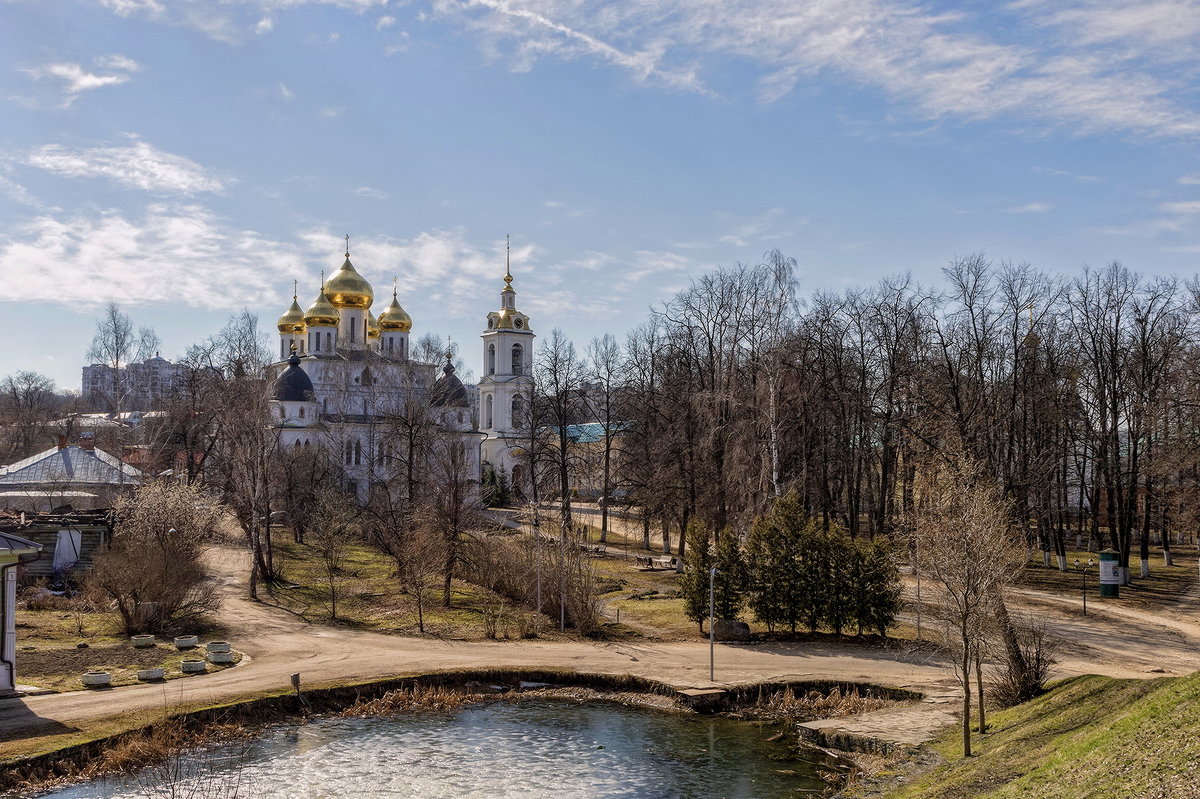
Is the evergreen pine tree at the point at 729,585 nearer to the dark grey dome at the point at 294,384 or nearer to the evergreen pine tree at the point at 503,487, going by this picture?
the evergreen pine tree at the point at 503,487

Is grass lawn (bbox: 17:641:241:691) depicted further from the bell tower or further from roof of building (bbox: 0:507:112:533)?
the bell tower

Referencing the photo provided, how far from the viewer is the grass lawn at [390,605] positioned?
30.1 meters

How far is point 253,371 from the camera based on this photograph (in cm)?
5562

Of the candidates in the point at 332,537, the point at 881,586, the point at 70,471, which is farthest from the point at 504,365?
the point at 881,586

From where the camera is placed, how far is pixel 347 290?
236 feet

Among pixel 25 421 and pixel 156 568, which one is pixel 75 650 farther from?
pixel 25 421

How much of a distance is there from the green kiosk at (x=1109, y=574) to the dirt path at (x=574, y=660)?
3.05 metres

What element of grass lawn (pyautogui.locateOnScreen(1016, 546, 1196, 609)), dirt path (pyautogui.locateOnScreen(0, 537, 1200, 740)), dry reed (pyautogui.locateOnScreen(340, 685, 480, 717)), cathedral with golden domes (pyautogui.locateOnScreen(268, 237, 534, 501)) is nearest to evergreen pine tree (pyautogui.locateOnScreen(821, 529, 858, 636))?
dirt path (pyautogui.locateOnScreen(0, 537, 1200, 740))

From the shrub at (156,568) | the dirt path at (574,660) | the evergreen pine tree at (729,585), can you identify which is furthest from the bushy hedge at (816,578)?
the shrub at (156,568)

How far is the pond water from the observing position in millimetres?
16891

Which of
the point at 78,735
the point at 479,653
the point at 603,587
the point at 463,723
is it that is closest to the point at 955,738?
the point at 463,723

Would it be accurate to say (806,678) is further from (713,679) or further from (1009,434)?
(1009,434)

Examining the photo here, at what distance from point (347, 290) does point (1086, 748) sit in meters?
64.7

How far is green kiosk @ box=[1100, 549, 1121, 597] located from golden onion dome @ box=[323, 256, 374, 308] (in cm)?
5301
